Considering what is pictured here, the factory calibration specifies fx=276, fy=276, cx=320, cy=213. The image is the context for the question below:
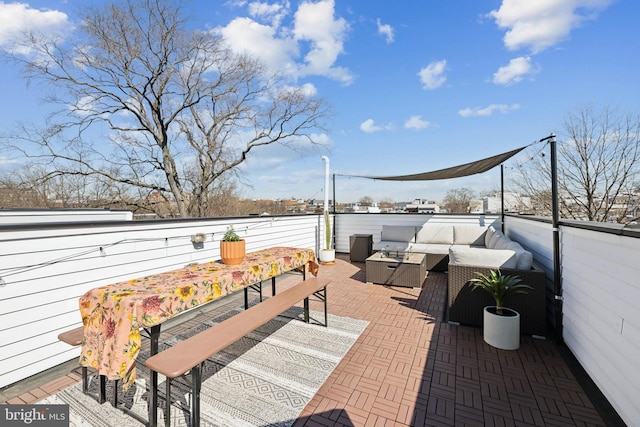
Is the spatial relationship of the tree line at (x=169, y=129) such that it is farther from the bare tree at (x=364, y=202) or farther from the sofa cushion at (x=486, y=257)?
the sofa cushion at (x=486, y=257)

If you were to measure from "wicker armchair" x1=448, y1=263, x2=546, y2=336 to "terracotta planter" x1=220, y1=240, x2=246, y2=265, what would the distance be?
2.53 m

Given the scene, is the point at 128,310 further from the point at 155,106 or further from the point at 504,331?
the point at 155,106

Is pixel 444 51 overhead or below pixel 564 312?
overhead

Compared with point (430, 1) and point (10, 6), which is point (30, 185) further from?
point (430, 1)

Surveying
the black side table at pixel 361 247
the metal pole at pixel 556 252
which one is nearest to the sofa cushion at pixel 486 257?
the metal pole at pixel 556 252

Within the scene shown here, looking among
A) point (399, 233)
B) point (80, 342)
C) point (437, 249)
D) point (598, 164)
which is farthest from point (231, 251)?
point (598, 164)

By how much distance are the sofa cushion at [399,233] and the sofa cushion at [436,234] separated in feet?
0.55

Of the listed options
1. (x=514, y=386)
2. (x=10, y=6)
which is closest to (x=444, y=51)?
(x=514, y=386)

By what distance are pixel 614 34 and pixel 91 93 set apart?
47.0ft

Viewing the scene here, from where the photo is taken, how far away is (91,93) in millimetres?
9805

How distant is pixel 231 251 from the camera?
2.74 m

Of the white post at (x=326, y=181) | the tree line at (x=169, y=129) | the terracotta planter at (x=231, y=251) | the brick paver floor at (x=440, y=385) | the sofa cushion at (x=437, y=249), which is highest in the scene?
the tree line at (x=169, y=129)

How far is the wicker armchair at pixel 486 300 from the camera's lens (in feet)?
9.88

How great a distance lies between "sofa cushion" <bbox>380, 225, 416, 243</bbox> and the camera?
22.5 feet
